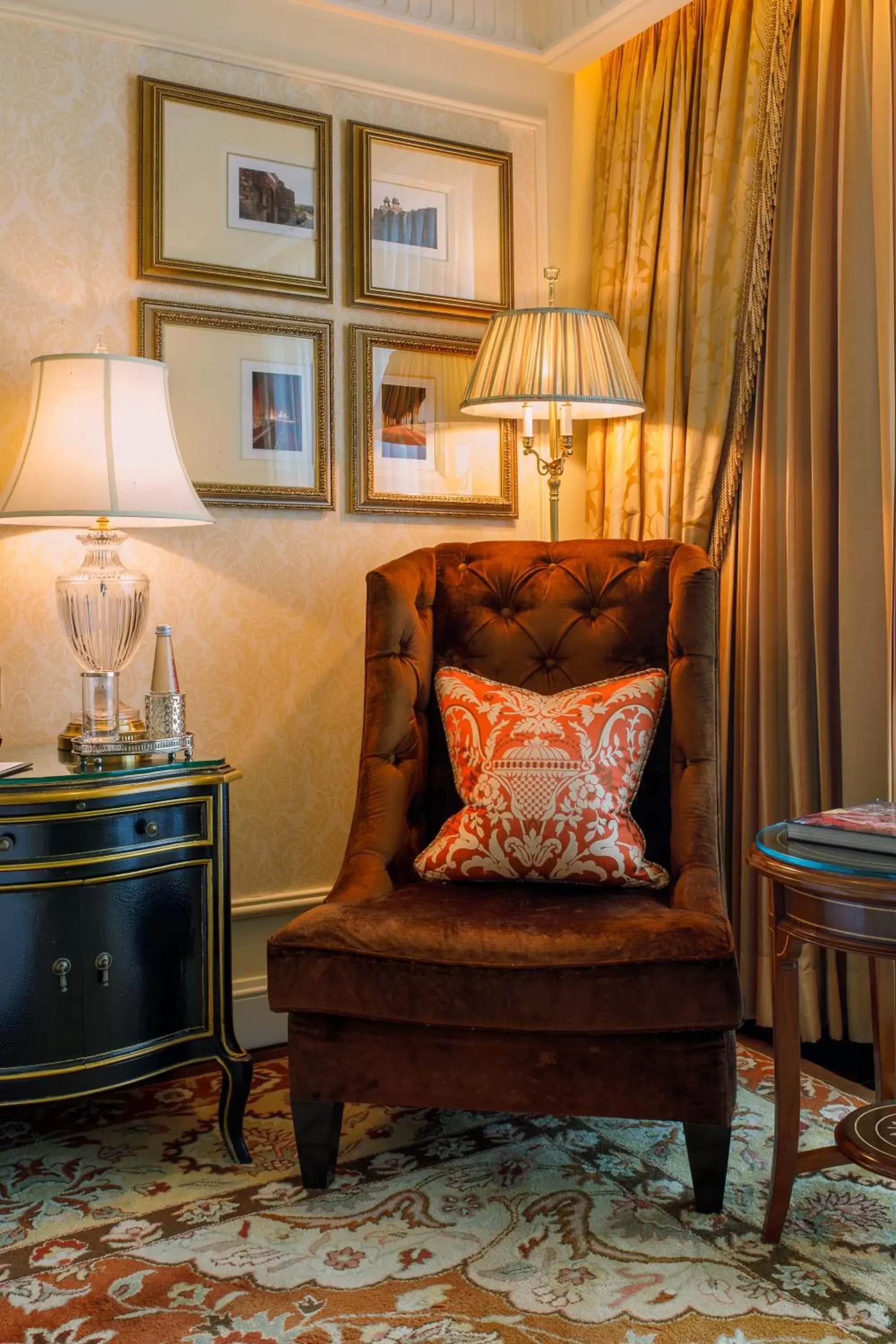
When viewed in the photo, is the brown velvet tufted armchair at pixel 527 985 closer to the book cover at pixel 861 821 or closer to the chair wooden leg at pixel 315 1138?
the chair wooden leg at pixel 315 1138

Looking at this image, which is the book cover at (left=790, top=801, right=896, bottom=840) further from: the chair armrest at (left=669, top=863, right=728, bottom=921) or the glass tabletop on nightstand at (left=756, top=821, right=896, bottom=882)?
the chair armrest at (left=669, top=863, right=728, bottom=921)

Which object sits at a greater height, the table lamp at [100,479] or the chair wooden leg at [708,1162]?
the table lamp at [100,479]

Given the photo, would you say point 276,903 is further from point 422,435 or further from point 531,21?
point 531,21

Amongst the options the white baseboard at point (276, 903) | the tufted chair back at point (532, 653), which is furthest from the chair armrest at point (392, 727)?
the white baseboard at point (276, 903)

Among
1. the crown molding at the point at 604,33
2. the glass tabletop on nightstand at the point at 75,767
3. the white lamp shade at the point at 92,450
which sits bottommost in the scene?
the glass tabletop on nightstand at the point at 75,767

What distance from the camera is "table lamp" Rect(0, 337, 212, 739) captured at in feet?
7.27

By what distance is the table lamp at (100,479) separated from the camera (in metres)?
2.22

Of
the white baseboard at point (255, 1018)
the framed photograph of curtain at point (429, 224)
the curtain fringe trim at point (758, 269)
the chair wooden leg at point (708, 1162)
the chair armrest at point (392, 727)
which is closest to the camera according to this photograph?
the chair wooden leg at point (708, 1162)

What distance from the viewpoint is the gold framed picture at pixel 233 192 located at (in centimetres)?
266

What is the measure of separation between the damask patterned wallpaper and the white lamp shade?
0.30m

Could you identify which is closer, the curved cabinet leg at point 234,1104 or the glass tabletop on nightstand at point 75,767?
the glass tabletop on nightstand at point 75,767

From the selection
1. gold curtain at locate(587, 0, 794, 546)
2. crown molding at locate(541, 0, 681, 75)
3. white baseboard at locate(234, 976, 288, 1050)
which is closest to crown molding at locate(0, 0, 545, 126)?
crown molding at locate(541, 0, 681, 75)

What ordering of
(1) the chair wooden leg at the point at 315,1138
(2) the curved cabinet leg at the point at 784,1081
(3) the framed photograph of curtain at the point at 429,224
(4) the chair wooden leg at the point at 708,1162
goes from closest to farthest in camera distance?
1. (2) the curved cabinet leg at the point at 784,1081
2. (4) the chair wooden leg at the point at 708,1162
3. (1) the chair wooden leg at the point at 315,1138
4. (3) the framed photograph of curtain at the point at 429,224

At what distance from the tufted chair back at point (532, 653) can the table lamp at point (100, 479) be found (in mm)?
507
